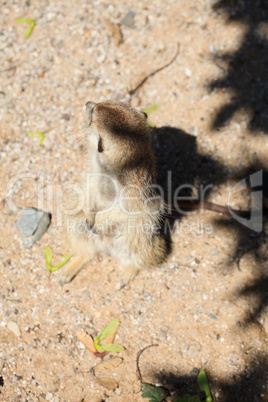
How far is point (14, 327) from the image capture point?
286cm

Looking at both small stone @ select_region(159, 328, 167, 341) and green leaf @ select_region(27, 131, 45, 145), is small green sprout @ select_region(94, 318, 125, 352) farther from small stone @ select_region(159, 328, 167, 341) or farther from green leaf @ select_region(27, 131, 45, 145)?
green leaf @ select_region(27, 131, 45, 145)

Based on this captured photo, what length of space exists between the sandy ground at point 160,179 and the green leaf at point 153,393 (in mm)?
91

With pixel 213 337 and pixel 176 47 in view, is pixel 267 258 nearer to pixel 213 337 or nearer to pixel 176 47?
pixel 213 337

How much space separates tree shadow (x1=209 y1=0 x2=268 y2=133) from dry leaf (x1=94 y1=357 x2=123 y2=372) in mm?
2141

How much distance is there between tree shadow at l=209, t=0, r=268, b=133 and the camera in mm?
3535

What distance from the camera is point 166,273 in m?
3.12

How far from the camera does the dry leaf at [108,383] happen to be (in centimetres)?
269

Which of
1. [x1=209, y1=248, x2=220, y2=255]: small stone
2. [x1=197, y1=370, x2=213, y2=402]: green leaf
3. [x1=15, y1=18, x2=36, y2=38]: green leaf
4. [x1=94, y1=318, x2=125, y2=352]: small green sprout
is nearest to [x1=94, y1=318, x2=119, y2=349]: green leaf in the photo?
[x1=94, y1=318, x2=125, y2=352]: small green sprout

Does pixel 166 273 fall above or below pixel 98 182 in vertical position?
below

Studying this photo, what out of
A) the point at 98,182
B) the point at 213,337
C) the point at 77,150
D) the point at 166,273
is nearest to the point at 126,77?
the point at 77,150

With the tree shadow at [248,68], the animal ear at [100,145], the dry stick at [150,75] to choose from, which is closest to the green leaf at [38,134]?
the dry stick at [150,75]

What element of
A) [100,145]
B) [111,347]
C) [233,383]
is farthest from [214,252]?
[100,145]

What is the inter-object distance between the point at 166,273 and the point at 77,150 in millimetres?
1344

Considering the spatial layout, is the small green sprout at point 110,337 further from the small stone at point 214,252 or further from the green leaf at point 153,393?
the small stone at point 214,252
